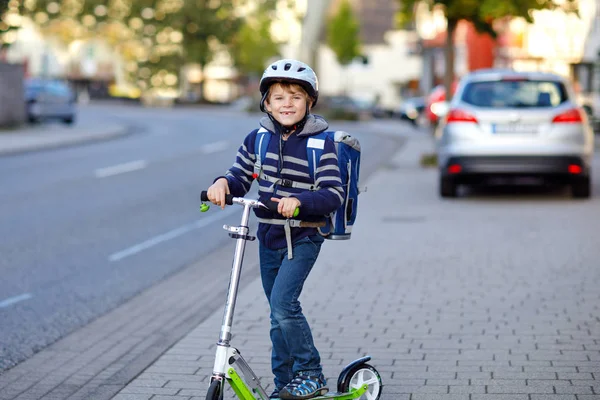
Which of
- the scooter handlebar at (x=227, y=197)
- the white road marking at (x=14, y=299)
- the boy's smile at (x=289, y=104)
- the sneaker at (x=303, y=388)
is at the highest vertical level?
the boy's smile at (x=289, y=104)

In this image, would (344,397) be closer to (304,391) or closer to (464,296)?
(304,391)

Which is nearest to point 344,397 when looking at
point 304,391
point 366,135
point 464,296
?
point 304,391

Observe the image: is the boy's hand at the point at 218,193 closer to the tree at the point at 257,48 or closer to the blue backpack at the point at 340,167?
the blue backpack at the point at 340,167

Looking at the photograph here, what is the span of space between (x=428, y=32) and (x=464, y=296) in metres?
79.0

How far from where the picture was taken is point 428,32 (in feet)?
281

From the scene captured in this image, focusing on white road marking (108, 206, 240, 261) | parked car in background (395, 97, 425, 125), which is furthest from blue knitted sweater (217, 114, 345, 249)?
parked car in background (395, 97, 425, 125)

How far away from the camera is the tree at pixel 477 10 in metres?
20.3

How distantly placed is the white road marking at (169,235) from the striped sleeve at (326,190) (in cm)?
613

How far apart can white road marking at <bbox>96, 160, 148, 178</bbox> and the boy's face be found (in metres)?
15.3

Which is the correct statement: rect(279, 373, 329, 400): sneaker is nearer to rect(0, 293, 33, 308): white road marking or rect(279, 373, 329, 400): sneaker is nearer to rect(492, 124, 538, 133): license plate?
rect(0, 293, 33, 308): white road marking

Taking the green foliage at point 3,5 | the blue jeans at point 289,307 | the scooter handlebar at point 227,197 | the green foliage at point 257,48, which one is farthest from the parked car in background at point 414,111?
the green foliage at point 257,48

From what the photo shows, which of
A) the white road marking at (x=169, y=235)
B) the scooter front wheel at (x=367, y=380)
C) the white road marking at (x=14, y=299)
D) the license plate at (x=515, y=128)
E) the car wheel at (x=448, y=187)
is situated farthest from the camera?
the car wheel at (x=448, y=187)

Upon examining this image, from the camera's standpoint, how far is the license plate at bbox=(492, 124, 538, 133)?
14.5m

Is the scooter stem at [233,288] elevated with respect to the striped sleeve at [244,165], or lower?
lower
